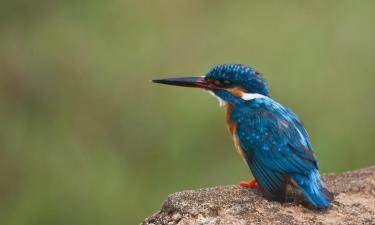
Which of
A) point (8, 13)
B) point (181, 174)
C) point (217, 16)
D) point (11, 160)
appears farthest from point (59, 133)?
point (217, 16)

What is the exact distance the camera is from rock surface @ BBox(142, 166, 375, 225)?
374 centimetres

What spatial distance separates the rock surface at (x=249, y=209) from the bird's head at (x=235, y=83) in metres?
0.59

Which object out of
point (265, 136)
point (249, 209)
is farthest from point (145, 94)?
point (249, 209)

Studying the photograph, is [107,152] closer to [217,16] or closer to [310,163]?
[217,16]

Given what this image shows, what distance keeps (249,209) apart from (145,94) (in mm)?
3125

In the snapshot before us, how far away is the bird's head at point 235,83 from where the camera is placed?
14.7ft

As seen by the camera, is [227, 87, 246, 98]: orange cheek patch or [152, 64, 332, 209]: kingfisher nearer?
[152, 64, 332, 209]: kingfisher

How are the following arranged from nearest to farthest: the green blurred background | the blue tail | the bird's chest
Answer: the blue tail → the bird's chest → the green blurred background

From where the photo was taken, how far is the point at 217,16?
25.2 feet

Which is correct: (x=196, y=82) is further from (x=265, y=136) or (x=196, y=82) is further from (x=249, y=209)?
(x=249, y=209)

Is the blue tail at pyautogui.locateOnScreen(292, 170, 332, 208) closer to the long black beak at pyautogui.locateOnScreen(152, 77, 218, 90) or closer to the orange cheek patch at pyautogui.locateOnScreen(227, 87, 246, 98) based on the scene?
the orange cheek patch at pyautogui.locateOnScreen(227, 87, 246, 98)

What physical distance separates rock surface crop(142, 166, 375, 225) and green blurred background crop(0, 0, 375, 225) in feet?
6.73

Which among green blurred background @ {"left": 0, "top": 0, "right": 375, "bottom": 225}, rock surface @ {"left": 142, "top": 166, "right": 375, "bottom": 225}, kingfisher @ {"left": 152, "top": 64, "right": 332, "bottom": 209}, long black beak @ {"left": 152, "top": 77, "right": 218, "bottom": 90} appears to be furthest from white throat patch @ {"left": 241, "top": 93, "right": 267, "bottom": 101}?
green blurred background @ {"left": 0, "top": 0, "right": 375, "bottom": 225}

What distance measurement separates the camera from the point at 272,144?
13.6 ft
